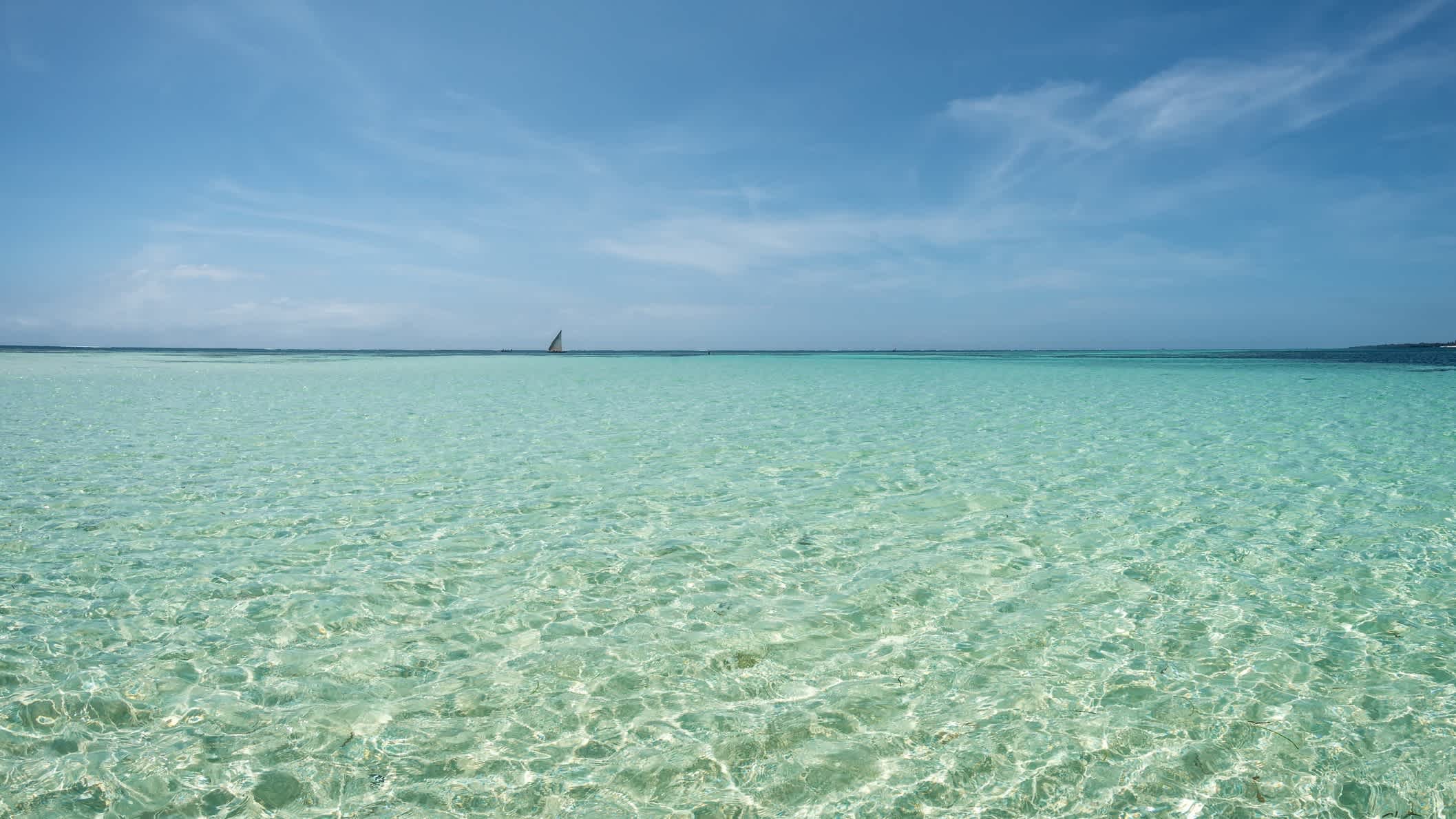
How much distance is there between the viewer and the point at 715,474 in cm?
1043

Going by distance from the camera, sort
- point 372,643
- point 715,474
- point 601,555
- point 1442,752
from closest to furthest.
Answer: point 1442,752 < point 372,643 < point 601,555 < point 715,474

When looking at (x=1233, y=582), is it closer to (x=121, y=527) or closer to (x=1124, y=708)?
(x=1124, y=708)

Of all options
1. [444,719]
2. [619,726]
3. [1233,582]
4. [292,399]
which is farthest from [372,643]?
[292,399]

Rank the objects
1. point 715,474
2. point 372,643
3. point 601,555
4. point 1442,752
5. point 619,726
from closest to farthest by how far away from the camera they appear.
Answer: point 1442,752 → point 619,726 → point 372,643 → point 601,555 → point 715,474

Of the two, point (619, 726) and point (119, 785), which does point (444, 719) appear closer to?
point (619, 726)

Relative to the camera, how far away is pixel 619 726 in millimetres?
3900

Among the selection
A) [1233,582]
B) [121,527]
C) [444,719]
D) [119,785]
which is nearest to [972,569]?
[1233,582]

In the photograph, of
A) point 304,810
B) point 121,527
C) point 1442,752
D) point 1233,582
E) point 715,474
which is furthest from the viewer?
point 715,474

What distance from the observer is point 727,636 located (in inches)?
198

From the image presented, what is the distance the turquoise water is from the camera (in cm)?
341

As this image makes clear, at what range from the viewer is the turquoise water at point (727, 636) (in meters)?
3.41

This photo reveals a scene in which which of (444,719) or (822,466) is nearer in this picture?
(444,719)

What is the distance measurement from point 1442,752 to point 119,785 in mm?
6259

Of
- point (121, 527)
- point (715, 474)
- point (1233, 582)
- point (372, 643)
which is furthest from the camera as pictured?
point (715, 474)
